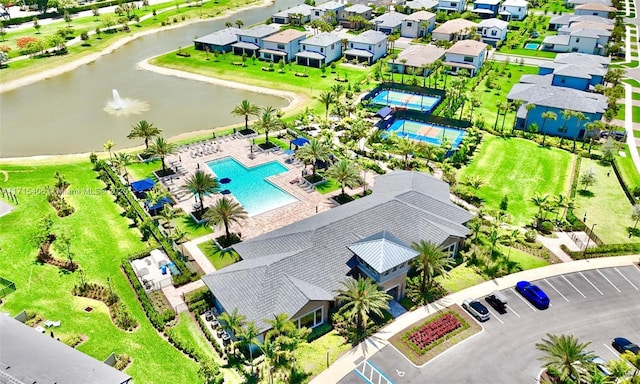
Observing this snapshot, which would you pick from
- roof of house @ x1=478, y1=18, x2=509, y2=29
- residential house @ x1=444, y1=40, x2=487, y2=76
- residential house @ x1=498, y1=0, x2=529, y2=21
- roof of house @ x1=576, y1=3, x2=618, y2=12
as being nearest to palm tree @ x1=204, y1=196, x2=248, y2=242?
residential house @ x1=444, y1=40, x2=487, y2=76

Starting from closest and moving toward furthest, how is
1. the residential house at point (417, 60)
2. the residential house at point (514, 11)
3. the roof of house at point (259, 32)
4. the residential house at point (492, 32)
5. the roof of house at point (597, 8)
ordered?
the residential house at point (417, 60), the roof of house at point (259, 32), the residential house at point (492, 32), the roof of house at point (597, 8), the residential house at point (514, 11)

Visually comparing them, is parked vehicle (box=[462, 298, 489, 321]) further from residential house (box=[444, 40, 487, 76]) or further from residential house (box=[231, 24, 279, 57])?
residential house (box=[231, 24, 279, 57])

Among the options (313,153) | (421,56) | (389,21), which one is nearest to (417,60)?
(421,56)

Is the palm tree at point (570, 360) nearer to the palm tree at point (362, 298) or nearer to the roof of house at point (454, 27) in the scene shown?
the palm tree at point (362, 298)

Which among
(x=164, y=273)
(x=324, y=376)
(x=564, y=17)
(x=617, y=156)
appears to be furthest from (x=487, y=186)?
(x=564, y=17)

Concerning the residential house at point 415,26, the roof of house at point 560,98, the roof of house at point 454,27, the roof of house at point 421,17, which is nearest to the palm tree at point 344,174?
the roof of house at point 560,98

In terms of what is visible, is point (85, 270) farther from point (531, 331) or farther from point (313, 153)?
point (531, 331)
